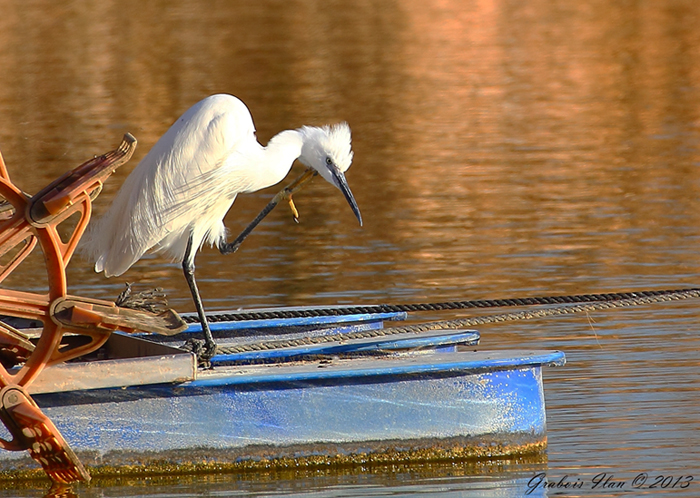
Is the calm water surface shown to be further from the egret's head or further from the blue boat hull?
the egret's head

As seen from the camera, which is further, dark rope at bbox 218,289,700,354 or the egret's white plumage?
the egret's white plumage

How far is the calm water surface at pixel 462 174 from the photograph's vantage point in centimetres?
723

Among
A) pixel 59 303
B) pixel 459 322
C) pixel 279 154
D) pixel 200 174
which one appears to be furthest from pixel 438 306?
pixel 59 303

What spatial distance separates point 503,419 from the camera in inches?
271

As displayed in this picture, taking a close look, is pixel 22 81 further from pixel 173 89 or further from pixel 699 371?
pixel 699 371

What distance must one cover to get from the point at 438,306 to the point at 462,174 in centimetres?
894

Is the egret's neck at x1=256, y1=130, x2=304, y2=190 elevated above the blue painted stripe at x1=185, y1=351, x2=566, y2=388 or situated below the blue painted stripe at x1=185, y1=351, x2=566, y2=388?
above

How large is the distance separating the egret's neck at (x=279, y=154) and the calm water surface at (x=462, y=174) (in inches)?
72.2

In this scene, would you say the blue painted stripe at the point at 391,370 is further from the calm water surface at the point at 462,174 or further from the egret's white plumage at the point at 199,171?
the egret's white plumage at the point at 199,171

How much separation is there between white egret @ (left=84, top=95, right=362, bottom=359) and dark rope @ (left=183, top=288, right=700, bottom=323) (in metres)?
0.36

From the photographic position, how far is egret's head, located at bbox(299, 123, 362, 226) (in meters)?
7.81

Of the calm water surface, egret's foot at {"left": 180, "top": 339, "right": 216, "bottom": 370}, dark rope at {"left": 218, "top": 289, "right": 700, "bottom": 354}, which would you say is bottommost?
the calm water surface

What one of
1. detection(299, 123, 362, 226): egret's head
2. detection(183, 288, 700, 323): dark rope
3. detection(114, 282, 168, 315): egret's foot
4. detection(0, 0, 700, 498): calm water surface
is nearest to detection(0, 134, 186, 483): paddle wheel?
detection(114, 282, 168, 315): egret's foot

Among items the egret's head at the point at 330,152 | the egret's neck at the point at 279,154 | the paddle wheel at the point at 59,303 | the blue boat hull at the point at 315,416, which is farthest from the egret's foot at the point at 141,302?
the egret's head at the point at 330,152
